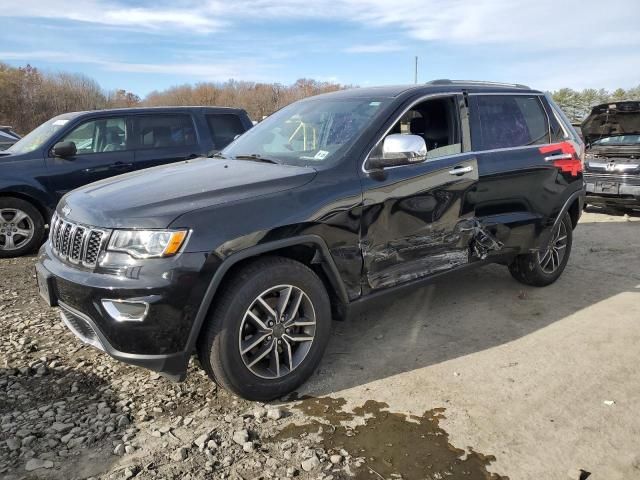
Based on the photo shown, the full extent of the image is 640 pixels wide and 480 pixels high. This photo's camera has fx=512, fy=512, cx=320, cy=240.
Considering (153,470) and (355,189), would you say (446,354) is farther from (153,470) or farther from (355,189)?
(153,470)

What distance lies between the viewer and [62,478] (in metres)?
2.42

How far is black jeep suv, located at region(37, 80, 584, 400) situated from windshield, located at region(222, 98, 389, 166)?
16mm

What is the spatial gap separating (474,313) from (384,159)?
184cm

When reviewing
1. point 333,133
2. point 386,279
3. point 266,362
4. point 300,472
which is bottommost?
point 300,472

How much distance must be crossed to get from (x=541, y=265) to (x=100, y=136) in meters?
5.51

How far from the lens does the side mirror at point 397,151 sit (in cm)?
328

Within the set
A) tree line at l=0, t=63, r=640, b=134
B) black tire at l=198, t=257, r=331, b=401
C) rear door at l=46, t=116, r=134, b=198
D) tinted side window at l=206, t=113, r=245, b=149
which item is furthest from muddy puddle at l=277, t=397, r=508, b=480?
tree line at l=0, t=63, r=640, b=134

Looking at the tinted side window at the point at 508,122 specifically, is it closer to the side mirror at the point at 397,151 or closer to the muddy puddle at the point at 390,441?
the side mirror at the point at 397,151

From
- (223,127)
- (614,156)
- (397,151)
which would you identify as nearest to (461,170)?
(397,151)

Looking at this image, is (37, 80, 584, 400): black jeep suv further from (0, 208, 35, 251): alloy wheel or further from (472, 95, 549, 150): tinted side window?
(0, 208, 35, 251): alloy wheel

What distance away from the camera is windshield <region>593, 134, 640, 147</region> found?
842 centimetres

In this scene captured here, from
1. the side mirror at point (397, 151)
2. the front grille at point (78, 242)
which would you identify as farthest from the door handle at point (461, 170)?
the front grille at point (78, 242)

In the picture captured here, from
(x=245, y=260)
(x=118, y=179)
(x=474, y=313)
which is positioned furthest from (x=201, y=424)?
(x=474, y=313)

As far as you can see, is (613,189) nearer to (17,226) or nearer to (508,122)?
(508,122)
